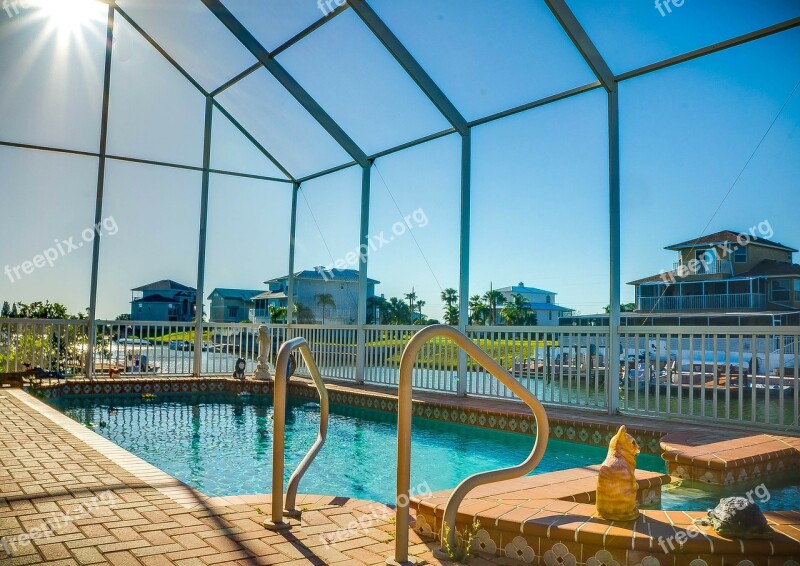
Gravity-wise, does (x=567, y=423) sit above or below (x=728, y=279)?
below

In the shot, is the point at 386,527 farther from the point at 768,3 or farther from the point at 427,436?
the point at 768,3

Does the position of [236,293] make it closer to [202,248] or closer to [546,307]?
[546,307]

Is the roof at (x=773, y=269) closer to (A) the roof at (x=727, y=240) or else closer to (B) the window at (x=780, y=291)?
(B) the window at (x=780, y=291)

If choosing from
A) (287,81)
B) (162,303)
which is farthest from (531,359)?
(162,303)

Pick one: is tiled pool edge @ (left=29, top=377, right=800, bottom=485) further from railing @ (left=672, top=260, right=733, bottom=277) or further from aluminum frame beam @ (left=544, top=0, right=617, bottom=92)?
railing @ (left=672, top=260, right=733, bottom=277)

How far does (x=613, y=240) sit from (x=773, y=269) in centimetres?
1608

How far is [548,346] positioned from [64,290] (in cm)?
794

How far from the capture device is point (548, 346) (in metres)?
6.84

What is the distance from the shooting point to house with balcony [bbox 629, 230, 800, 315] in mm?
18828

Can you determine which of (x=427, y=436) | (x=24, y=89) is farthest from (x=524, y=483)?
(x=24, y=89)

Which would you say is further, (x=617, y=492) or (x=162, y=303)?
(x=162, y=303)

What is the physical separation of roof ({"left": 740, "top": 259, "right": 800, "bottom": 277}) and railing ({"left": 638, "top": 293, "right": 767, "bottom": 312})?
28.9 inches

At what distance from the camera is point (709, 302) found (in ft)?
73.5

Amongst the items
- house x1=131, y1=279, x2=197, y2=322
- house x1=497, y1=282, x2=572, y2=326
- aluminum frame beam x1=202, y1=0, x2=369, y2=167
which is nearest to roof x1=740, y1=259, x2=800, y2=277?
aluminum frame beam x1=202, y1=0, x2=369, y2=167
